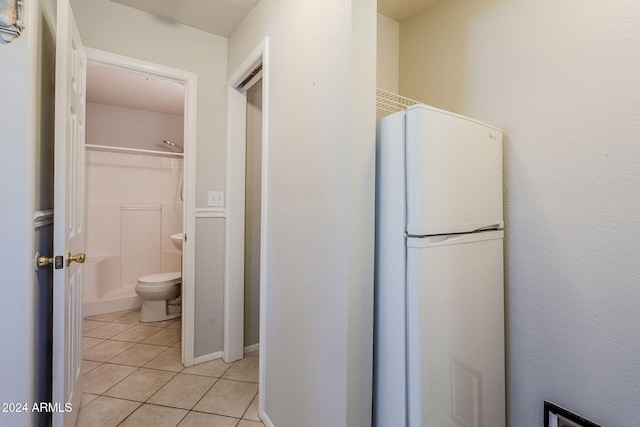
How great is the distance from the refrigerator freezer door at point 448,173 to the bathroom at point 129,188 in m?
2.86

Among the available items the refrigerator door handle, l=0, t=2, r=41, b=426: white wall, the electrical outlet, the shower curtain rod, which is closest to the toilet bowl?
the electrical outlet

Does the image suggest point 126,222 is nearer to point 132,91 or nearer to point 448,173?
point 132,91

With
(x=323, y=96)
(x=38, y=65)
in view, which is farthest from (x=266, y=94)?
(x=38, y=65)

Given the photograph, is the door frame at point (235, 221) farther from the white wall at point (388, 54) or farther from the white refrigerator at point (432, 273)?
the white refrigerator at point (432, 273)

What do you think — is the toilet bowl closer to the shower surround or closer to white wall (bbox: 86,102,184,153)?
the shower surround

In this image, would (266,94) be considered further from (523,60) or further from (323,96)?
(523,60)

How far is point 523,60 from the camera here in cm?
141

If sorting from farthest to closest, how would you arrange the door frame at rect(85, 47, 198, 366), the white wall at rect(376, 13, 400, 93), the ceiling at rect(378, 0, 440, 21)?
1. the door frame at rect(85, 47, 198, 366)
2. the white wall at rect(376, 13, 400, 93)
3. the ceiling at rect(378, 0, 440, 21)

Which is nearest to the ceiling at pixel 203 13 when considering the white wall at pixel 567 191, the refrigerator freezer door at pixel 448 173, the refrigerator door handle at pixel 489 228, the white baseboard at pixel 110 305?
the white wall at pixel 567 191

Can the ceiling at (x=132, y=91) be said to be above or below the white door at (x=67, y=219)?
above

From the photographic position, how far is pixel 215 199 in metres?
2.26

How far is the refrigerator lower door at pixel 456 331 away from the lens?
39.6 inches

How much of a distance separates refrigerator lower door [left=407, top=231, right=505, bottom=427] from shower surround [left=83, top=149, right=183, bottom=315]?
341 cm

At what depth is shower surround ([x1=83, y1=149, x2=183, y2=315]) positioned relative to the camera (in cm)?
329
